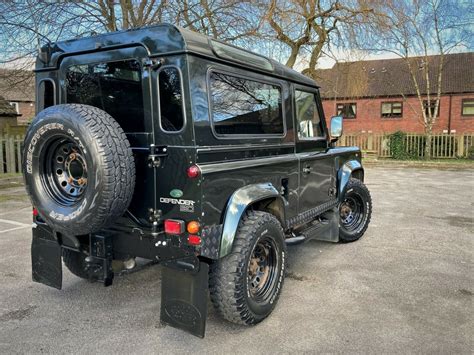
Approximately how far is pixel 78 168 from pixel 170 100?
85cm

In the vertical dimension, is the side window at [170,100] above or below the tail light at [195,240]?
above

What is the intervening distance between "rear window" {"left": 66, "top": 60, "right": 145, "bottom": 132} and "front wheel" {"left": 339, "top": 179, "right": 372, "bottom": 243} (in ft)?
11.2

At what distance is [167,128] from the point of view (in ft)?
9.73

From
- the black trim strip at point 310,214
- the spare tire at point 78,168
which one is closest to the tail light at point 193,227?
the spare tire at point 78,168

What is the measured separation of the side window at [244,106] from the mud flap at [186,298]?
1.08 m

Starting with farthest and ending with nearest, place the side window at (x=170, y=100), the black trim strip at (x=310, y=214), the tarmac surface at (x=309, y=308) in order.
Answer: the black trim strip at (x=310, y=214)
the tarmac surface at (x=309, y=308)
the side window at (x=170, y=100)

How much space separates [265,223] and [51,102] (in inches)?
86.0

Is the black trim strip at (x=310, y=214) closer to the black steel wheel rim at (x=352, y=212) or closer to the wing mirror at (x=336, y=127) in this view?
the black steel wheel rim at (x=352, y=212)

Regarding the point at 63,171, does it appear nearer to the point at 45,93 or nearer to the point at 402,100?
the point at 45,93

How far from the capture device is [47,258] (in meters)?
3.62

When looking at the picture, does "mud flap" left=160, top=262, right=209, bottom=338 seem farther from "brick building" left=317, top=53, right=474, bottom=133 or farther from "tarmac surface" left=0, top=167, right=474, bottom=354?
"brick building" left=317, top=53, right=474, bottom=133

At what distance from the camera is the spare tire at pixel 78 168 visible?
8.86 feet

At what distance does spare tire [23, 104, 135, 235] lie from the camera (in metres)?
2.70

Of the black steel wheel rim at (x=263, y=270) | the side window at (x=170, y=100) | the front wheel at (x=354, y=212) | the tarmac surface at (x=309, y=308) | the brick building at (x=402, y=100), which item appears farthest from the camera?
the brick building at (x=402, y=100)
